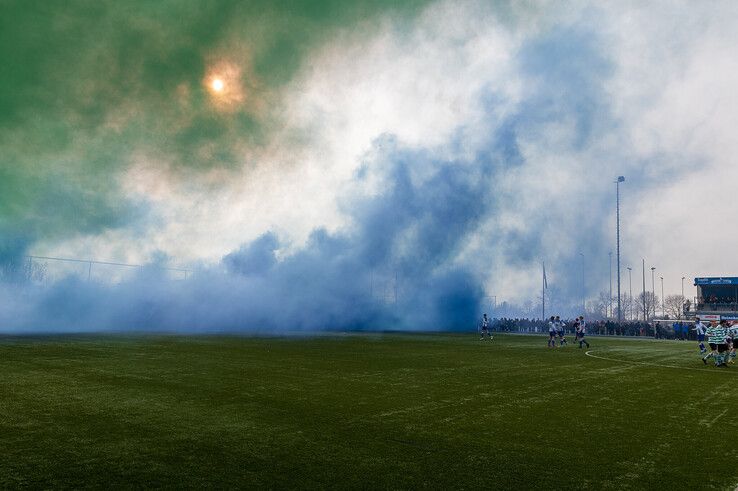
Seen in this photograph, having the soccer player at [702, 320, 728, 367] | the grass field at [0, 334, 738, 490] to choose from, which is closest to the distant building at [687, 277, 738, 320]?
the soccer player at [702, 320, 728, 367]

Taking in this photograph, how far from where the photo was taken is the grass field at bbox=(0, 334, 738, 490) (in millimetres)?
6121

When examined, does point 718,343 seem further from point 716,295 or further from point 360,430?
point 716,295

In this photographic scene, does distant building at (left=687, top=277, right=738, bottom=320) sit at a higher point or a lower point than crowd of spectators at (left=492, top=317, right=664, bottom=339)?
higher

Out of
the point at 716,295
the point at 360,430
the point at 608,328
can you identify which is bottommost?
the point at 608,328

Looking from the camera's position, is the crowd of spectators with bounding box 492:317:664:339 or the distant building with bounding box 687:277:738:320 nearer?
the crowd of spectators with bounding box 492:317:664:339

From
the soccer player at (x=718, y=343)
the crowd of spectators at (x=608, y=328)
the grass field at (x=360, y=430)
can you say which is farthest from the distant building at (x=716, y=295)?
the grass field at (x=360, y=430)

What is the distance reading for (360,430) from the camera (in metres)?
8.38

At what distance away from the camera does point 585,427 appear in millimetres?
8820

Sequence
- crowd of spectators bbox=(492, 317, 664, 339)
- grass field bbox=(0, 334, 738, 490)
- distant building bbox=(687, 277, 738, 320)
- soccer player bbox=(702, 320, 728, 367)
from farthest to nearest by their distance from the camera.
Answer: distant building bbox=(687, 277, 738, 320)
crowd of spectators bbox=(492, 317, 664, 339)
soccer player bbox=(702, 320, 728, 367)
grass field bbox=(0, 334, 738, 490)

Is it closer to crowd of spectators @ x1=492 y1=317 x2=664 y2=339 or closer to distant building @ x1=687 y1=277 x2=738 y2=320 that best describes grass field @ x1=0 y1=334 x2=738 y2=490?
crowd of spectators @ x1=492 y1=317 x2=664 y2=339

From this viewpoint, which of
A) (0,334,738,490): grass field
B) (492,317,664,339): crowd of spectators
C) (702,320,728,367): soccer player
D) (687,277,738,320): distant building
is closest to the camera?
(0,334,738,490): grass field

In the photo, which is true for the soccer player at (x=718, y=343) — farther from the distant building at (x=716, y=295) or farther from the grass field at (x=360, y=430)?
the distant building at (x=716, y=295)

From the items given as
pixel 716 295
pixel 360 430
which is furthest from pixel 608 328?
pixel 360 430

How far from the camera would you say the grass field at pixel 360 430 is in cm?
612
